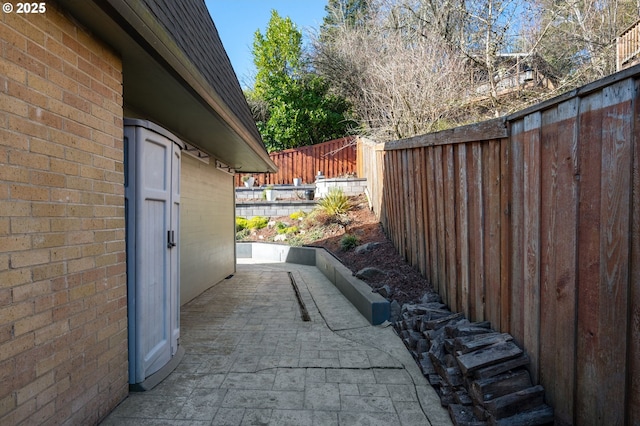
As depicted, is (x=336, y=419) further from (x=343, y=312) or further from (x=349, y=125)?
(x=349, y=125)

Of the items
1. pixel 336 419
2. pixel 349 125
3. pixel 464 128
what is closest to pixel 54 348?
pixel 336 419

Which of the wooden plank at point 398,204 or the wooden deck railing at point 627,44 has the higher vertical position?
the wooden deck railing at point 627,44

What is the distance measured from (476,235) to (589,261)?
1435 millimetres

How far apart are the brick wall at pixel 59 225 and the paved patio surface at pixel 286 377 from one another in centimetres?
54

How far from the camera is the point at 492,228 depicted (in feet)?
10.5

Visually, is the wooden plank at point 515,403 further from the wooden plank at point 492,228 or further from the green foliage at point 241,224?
the green foliage at point 241,224

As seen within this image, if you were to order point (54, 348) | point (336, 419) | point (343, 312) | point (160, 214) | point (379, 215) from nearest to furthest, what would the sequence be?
1. point (54, 348)
2. point (336, 419)
3. point (160, 214)
4. point (343, 312)
5. point (379, 215)

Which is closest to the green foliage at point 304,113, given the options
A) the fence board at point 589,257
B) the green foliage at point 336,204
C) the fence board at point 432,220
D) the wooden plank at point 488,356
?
the green foliage at point 336,204

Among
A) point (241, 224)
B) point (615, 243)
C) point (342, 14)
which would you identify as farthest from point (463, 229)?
point (342, 14)

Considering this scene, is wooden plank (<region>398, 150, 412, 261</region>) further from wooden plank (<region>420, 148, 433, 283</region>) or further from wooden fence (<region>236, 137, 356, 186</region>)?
wooden fence (<region>236, 137, 356, 186</region>)

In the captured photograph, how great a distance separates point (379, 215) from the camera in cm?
887

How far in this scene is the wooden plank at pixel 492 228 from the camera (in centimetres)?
309

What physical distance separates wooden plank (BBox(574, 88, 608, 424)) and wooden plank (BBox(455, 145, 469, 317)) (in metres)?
1.53

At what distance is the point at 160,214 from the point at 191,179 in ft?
9.94
